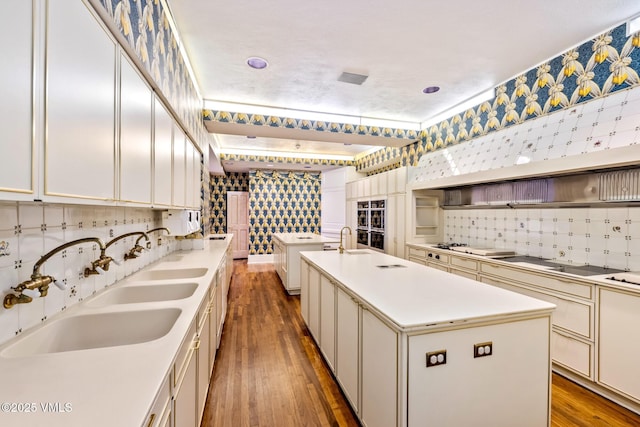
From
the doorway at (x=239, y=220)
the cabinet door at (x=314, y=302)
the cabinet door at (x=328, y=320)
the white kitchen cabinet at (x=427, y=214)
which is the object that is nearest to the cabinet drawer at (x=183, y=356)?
the cabinet door at (x=328, y=320)

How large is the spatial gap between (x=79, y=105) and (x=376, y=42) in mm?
2322

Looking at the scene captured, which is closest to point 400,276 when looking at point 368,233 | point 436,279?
point 436,279

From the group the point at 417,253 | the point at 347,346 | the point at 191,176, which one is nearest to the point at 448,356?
the point at 347,346

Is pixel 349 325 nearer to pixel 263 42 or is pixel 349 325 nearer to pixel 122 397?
pixel 122 397

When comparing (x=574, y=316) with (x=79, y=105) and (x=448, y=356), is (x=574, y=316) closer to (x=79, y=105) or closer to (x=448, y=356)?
(x=448, y=356)

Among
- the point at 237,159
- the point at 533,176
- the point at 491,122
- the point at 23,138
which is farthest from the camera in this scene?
the point at 237,159

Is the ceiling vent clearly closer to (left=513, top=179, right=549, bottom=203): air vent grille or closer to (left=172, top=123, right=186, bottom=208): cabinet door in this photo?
(left=172, top=123, right=186, bottom=208): cabinet door

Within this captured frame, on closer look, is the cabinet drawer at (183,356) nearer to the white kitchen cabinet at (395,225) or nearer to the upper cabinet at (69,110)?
the upper cabinet at (69,110)

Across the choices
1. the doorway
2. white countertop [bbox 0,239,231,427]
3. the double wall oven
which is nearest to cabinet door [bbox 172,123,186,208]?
white countertop [bbox 0,239,231,427]

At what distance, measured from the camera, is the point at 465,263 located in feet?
10.8

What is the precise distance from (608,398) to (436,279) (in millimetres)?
1533

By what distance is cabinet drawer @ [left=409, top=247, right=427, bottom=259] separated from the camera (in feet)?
13.3

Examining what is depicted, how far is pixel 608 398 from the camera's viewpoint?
2.04 meters

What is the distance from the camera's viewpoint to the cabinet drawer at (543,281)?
2.14 m
